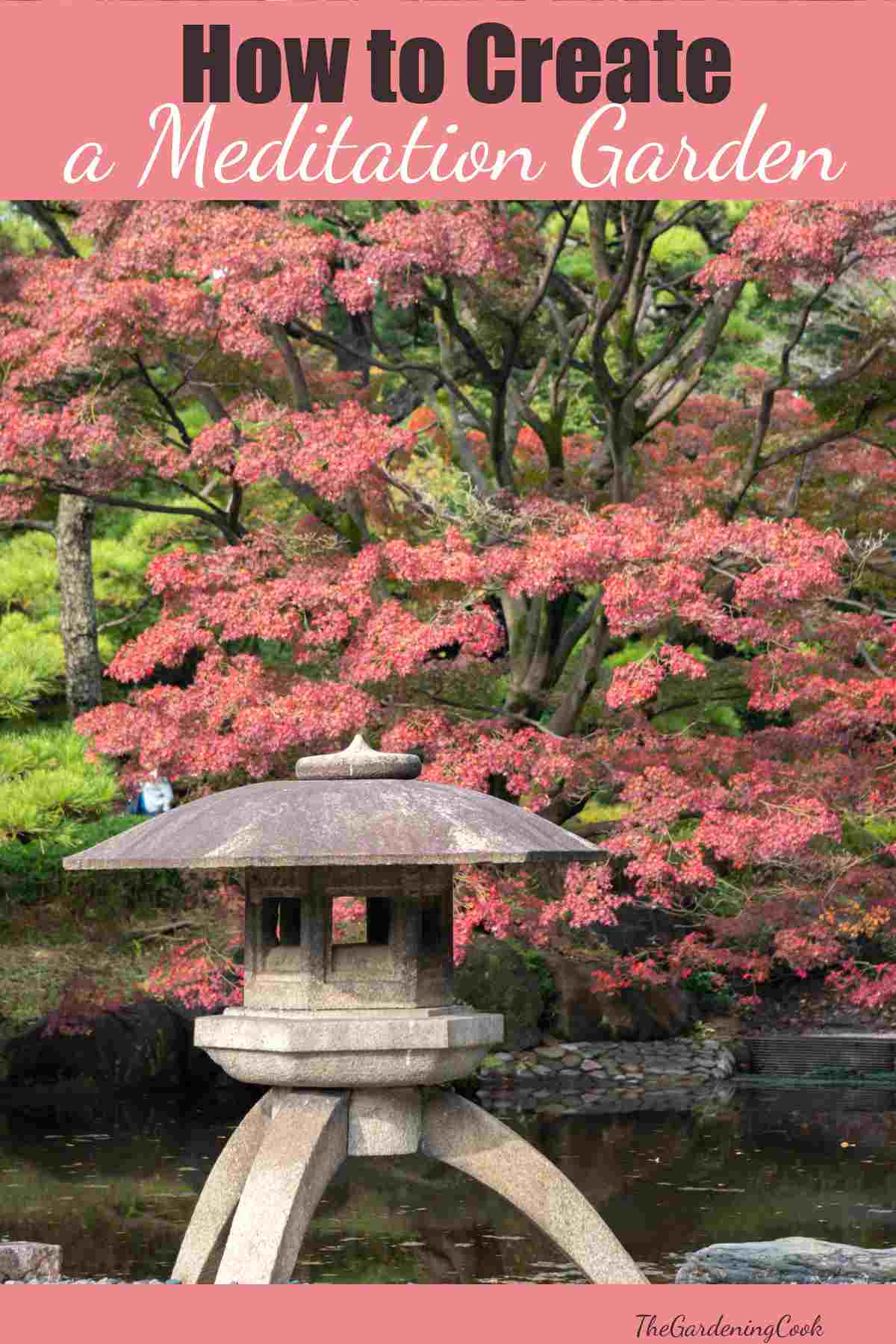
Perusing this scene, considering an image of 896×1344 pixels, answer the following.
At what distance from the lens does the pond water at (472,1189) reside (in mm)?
10664

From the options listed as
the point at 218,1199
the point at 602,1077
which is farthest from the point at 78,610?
the point at 218,1199

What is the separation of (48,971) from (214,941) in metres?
1.58

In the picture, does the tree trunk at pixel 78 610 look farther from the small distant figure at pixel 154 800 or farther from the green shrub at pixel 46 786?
the green shrub at pixel 46 786

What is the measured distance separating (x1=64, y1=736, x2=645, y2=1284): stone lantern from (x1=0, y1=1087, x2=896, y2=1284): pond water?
65.9 inches

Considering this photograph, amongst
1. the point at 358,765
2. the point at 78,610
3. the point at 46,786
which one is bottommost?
the point at 46,786

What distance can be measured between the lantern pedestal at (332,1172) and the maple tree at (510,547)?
4.24 meters

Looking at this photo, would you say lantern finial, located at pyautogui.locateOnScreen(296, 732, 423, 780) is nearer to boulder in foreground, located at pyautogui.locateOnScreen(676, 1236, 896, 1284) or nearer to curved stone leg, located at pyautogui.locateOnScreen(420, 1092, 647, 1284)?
curved stone leg, located at pyautogui.locateOnScreen(420, 1092, 647, 1284)

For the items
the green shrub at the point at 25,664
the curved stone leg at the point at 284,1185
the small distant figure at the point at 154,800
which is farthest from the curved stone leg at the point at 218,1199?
the small distant figure at the point at 154,800

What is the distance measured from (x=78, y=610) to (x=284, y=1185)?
38.9 feet

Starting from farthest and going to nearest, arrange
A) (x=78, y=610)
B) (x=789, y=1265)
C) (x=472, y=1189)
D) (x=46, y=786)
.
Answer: (x=78, y=610) → (x=46, y=786) → (x=472, y=1189) → (x=789, y=1265)

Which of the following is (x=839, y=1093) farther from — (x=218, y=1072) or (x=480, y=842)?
(x=480, y=842)

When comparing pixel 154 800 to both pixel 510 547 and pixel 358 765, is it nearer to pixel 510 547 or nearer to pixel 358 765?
pixel 510 547

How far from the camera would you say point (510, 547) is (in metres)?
14.2

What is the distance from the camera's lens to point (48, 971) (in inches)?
676
